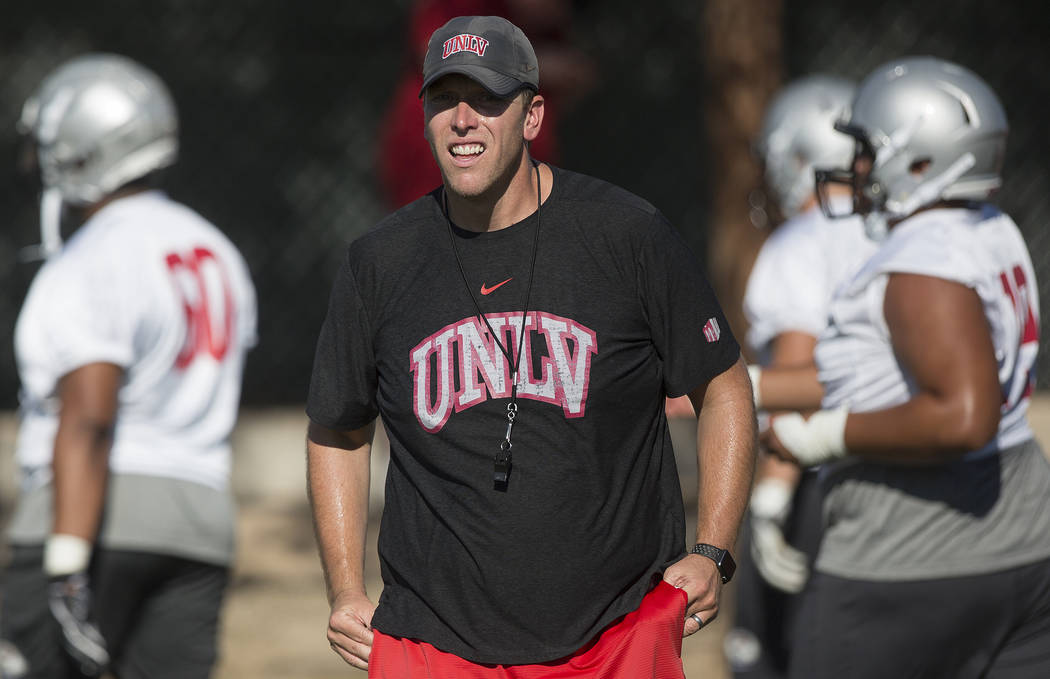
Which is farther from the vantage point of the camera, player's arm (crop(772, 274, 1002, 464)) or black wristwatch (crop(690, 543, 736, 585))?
player's arm (crop(772, 274, 1002, 464))

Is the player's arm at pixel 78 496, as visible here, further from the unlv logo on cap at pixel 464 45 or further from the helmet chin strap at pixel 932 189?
the helmet chin strap at pixel 932 189

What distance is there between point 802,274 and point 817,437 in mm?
1463

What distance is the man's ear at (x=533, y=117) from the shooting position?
3.18 metres

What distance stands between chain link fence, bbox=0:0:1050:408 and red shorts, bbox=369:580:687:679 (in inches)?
307

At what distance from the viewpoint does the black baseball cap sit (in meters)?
3.04

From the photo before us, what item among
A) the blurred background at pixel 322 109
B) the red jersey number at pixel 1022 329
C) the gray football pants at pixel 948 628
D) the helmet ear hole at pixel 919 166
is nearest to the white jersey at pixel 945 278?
the red jersey number at pixel 1022 329

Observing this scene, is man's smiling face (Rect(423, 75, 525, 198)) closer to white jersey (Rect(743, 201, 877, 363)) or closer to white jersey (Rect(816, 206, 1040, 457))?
white jersey (Rect(816, 206, 1040, 457))

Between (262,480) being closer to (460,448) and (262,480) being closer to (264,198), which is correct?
(264,198)

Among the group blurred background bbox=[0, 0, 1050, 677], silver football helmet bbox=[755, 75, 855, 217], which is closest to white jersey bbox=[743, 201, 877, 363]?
silver football helmet bbox=[755, 75, 855, 217]

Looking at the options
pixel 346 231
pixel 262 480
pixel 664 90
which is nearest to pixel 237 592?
pixel 262 480

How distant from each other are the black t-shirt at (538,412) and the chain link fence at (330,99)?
24.9ft

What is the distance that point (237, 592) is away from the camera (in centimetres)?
847

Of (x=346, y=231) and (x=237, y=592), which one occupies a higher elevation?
(x=346, y=231)

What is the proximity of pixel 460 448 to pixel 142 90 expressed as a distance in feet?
7.39
